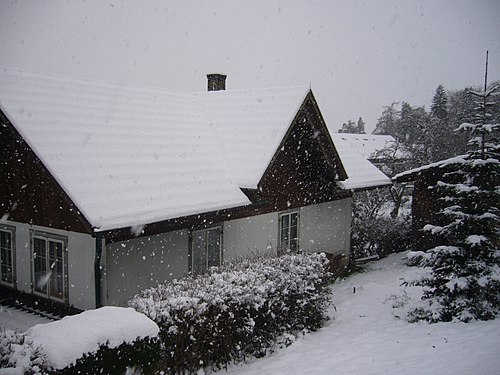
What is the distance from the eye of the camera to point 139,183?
9727 millimetres

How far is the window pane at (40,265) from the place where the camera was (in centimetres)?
972

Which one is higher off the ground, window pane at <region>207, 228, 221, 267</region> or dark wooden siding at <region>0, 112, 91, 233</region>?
dark wooden siding at <region>0, 112, 91, 233</region>

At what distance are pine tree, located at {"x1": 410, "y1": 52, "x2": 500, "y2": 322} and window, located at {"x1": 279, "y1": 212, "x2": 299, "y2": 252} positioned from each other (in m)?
5.46

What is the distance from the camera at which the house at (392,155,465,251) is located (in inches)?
669

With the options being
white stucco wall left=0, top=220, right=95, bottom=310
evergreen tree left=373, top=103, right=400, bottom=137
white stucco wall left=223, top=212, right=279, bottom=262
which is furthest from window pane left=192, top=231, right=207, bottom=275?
evergreen tree left=373, top=103, right=400, bottom=137

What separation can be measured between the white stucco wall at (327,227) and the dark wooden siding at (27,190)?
8426mm

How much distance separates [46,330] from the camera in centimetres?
498

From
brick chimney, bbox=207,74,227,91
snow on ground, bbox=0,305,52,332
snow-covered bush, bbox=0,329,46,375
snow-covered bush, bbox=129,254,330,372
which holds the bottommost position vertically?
snow on ground, bbox=0,305,52,332

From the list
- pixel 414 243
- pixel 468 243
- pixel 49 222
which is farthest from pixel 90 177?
pixel 414 243

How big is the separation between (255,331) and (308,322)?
1727 mm

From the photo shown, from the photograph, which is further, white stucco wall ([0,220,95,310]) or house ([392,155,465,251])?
house ([392,155,465,251])

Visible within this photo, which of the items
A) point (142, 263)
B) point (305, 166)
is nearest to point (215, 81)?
point (305, 166)

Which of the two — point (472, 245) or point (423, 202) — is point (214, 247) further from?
point (423, 202)

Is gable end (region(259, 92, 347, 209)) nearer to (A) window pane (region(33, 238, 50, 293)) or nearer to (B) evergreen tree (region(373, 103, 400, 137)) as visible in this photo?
(A) window pane (region(33, 238, 50, 293))
